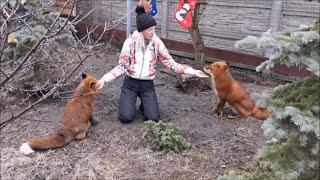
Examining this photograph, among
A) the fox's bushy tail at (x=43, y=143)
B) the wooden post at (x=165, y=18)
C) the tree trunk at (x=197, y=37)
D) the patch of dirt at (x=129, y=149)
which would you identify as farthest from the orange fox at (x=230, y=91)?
the wooden post at (x=165, y=18)

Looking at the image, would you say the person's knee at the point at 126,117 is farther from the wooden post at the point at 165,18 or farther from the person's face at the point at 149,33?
the wooden post at the point at 165,18

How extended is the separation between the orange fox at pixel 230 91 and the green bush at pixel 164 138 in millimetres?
924

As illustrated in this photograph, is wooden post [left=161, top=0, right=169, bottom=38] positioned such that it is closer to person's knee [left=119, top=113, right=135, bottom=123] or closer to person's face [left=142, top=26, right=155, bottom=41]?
person's face [left=142, top=26, right=155, bottom=41]

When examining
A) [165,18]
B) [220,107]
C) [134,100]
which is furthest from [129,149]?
[165,18]

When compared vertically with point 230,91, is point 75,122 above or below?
below

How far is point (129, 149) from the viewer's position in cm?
465

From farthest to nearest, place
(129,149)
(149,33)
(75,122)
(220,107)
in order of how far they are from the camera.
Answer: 1. (220,107)
2. (149,33)
3. (75,122)
4. (129,149)

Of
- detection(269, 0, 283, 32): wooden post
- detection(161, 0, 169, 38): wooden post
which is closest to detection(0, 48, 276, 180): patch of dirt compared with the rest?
detection(269, 0, 283, 32): wooden post

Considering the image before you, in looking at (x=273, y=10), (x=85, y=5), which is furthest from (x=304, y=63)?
(x=85, y=5)

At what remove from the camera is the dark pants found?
537cm

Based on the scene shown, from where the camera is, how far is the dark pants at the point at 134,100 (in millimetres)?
5371

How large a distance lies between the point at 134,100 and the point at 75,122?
97cm

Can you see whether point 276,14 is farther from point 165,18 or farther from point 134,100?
point 134,100

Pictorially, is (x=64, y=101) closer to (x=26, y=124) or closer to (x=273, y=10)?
(x=26, y=124)
